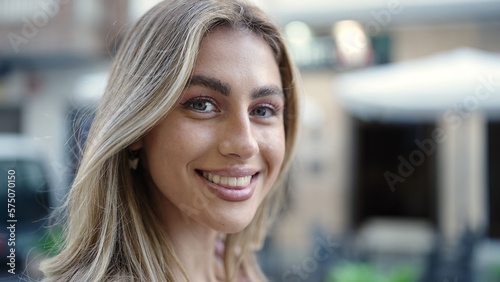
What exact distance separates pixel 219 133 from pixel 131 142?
210 millimetres

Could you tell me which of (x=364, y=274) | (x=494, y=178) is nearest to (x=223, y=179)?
(x=364, y=274)

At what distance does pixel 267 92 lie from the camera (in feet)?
4.29

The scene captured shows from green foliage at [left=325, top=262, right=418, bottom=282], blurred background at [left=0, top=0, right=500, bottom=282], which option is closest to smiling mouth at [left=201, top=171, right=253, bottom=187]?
green foliage at [left=325, top=262, right=418, bottom=282]

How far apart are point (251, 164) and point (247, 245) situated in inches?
22.2

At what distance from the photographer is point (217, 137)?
1.23 m

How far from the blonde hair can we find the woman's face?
43mm

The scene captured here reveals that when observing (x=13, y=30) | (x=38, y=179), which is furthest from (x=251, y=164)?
(x=13, y=30)

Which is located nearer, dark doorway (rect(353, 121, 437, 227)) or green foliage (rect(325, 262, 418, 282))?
green foliage (rect(325, 262, 418, 282))

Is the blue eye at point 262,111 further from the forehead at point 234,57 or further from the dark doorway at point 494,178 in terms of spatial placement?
the dark doorway at point 494,178

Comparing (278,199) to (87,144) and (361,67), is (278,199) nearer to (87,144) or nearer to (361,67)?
(87,144)

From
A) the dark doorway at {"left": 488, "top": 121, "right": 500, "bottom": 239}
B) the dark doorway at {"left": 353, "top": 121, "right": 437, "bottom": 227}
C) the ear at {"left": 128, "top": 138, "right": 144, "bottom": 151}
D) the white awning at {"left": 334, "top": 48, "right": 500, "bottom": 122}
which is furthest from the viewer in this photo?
the dark doorway at {"left": 353, "top": 121, "right": 437, "bottom": 227}

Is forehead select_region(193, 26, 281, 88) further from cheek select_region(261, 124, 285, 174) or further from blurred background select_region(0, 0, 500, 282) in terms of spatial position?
blurred background select_region(0, 0, 500, 282)

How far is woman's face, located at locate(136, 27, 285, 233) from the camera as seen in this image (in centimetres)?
123

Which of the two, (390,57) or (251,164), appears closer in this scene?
(251,164)
